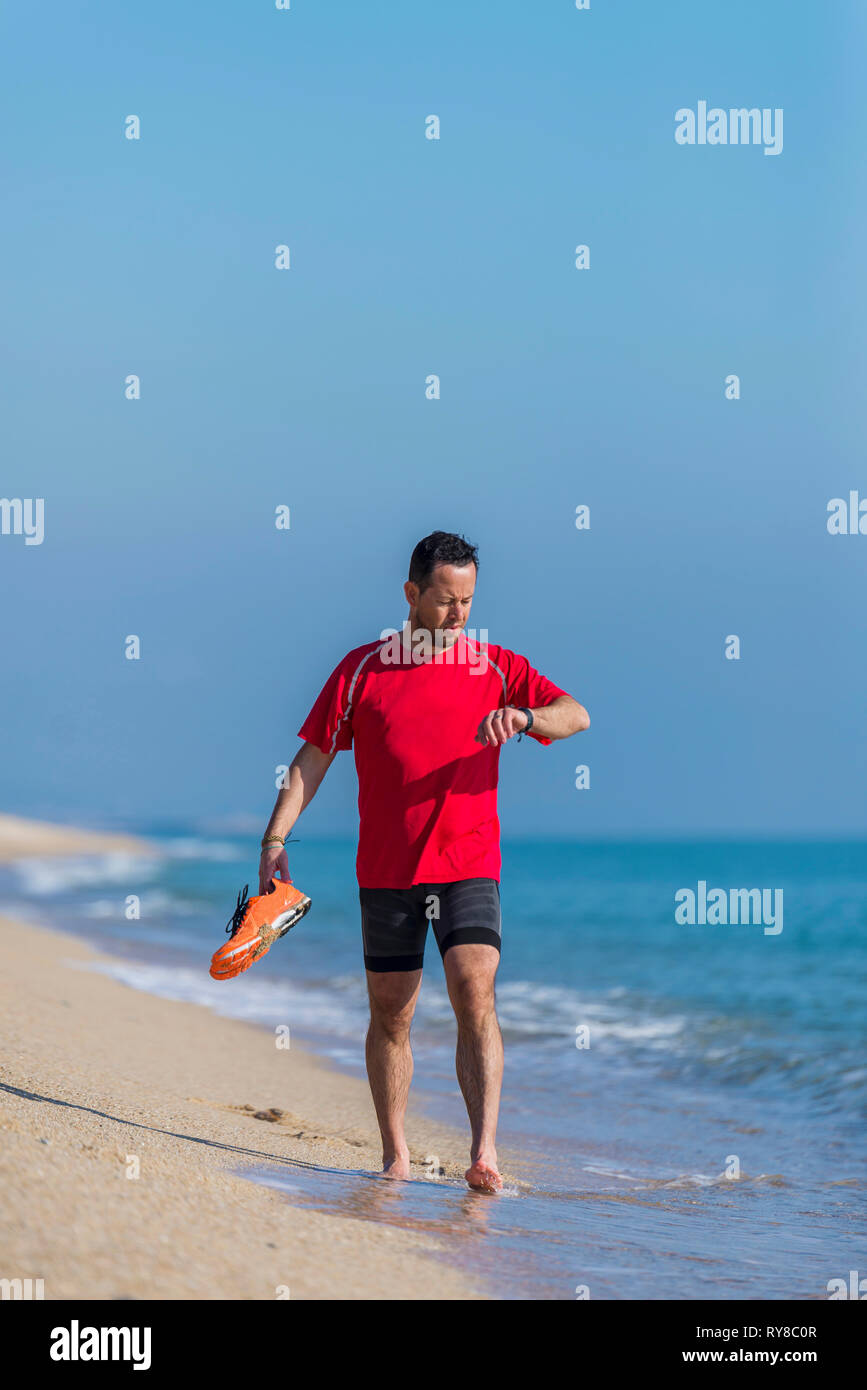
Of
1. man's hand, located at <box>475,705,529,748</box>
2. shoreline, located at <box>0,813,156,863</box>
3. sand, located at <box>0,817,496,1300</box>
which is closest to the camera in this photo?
sand, located at <box>0,817,496,1300</box>

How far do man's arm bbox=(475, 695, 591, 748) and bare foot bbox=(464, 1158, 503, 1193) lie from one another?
1374 millimetres

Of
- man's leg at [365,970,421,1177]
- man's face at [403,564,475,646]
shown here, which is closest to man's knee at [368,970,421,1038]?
man's leg at [365,970,421,1177]

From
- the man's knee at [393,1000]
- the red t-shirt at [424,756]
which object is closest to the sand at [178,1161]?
the man's knee at [393,1000]

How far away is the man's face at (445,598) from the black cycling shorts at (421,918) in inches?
33.0

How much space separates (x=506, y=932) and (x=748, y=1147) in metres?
15.4

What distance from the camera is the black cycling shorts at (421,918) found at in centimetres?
433

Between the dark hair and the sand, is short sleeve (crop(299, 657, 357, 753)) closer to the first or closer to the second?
the dark hair

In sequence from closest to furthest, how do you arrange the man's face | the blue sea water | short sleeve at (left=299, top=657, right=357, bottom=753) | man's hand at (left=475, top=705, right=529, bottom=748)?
the blue sea water < man's hand at (left=475, top=705, right=529, bottom=748) < the man's face < short sleeve at (left=299, top=657, right=357, bottom=753)

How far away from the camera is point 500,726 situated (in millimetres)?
4137

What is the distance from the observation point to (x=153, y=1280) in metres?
2.75

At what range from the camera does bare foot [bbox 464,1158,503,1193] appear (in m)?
4.32

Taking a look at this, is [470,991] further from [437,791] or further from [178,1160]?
[178,1160]

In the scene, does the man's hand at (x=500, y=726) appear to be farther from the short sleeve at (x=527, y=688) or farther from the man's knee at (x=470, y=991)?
the man's knee at (x=470, y=991)

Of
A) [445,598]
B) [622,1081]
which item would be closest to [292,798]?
[445,598]
